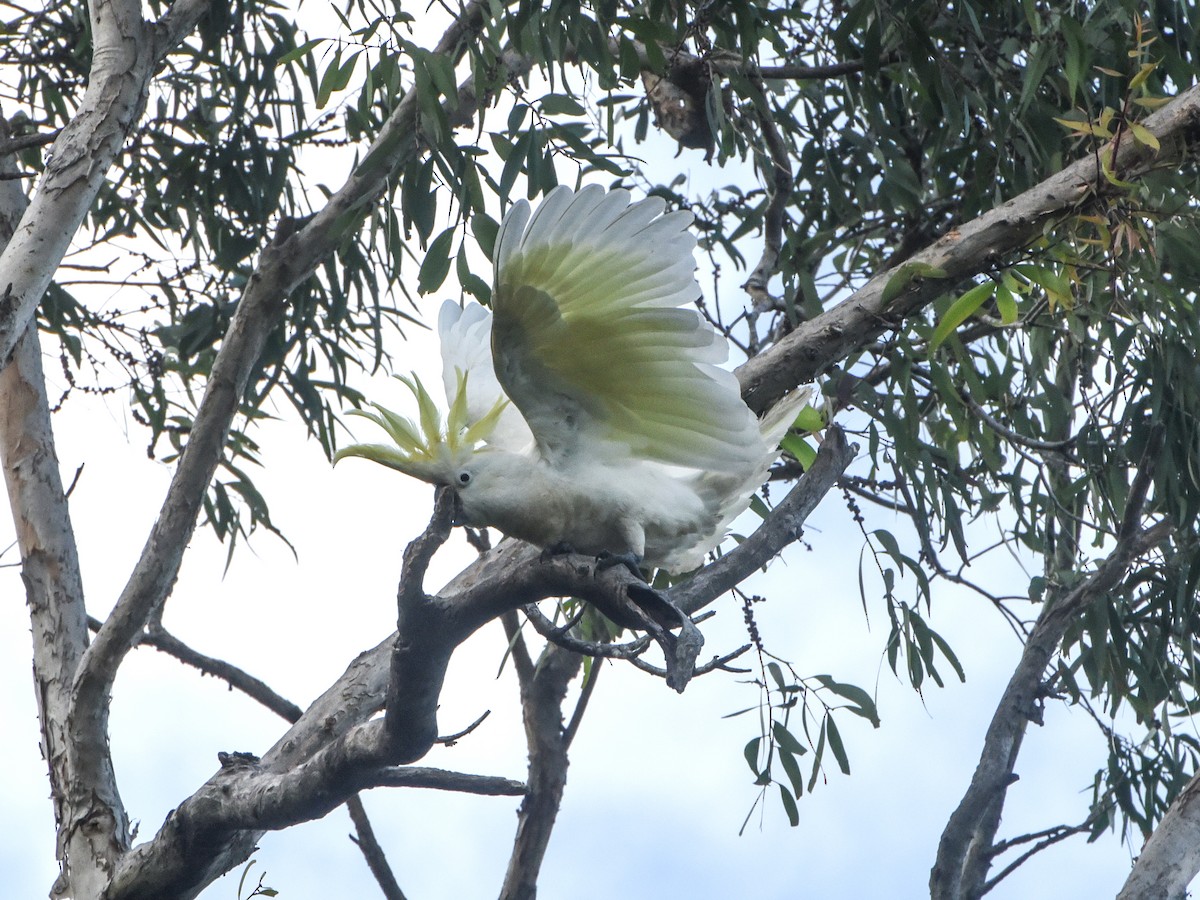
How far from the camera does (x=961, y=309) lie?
1.73 meters

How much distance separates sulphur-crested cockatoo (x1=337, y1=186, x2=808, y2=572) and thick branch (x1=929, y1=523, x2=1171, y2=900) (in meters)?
0.98

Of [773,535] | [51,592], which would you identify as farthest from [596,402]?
[51,592]

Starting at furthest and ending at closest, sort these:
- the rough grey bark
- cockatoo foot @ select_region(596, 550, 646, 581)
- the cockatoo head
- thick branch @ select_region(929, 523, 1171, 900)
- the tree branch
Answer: the tree branch
thick branch @ select_region(929, 523, 1171, 900)
the rough grey bark
the cockatoo head
cockatoo foot @ select_region(596, 550, 646, 581)

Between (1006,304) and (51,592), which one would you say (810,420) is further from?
(51,592)

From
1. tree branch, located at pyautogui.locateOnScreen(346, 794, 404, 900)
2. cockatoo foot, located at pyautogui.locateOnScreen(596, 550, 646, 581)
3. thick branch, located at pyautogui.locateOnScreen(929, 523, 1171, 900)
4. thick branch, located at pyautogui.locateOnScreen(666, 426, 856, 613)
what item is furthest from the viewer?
tree branch, located at pyautogui.locateOnScreen(346, 794, 404, 900)

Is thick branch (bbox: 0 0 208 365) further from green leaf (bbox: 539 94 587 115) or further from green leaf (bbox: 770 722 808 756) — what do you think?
green leaf (bbox: 770 722 808 756)

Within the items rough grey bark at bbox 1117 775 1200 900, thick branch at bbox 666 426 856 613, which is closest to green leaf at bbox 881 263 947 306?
→ thick branch at bbox 666 426 856 613

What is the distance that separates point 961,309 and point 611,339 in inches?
20.3

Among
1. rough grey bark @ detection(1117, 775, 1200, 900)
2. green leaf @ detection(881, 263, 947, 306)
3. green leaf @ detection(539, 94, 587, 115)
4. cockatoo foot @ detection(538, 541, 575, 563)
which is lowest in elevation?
rough grey bark @ detection(1117, 775, 1200, 900)

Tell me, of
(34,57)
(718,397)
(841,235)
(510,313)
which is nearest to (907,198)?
(841,235)

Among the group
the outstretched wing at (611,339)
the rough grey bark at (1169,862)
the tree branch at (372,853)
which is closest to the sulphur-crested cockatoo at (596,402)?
the outstretched wing at (611,339)

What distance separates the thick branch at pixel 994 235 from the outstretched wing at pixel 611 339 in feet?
0.85

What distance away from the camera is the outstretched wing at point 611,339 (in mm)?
1480

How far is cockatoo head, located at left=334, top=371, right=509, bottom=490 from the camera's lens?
5.21 feet
